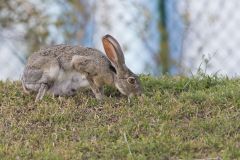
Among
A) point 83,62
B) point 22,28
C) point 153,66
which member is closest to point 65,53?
point 83,62

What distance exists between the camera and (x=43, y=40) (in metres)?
12.5

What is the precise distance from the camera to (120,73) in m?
9.08

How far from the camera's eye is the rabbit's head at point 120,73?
895 cm

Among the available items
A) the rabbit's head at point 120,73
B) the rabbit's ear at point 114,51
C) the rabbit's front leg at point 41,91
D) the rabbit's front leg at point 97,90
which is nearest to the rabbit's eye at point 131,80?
the rabbit's head at point 120,73

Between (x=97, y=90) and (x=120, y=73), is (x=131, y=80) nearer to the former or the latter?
(x=120, y=73)

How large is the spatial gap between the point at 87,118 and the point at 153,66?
3.51m

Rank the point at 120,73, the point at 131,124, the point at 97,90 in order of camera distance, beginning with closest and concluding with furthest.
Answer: the point at 131,124 < the point at 97,90 < the point at 120,73

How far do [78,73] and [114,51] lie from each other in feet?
1.41

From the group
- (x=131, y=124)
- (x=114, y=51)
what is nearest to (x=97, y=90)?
(x=114, y=51)

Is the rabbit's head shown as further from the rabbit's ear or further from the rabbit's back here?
the rabbit's back

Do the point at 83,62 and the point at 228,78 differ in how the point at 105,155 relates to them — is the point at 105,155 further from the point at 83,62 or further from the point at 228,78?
the point at 228,78

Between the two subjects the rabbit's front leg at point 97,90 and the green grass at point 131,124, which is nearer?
the green grass at point 131,124

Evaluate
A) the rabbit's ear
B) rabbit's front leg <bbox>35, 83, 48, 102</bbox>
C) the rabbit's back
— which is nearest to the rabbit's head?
the rabbit's ear

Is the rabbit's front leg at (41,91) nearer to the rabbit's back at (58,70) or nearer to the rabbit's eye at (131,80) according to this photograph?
the rabbit's back at (58,70)
